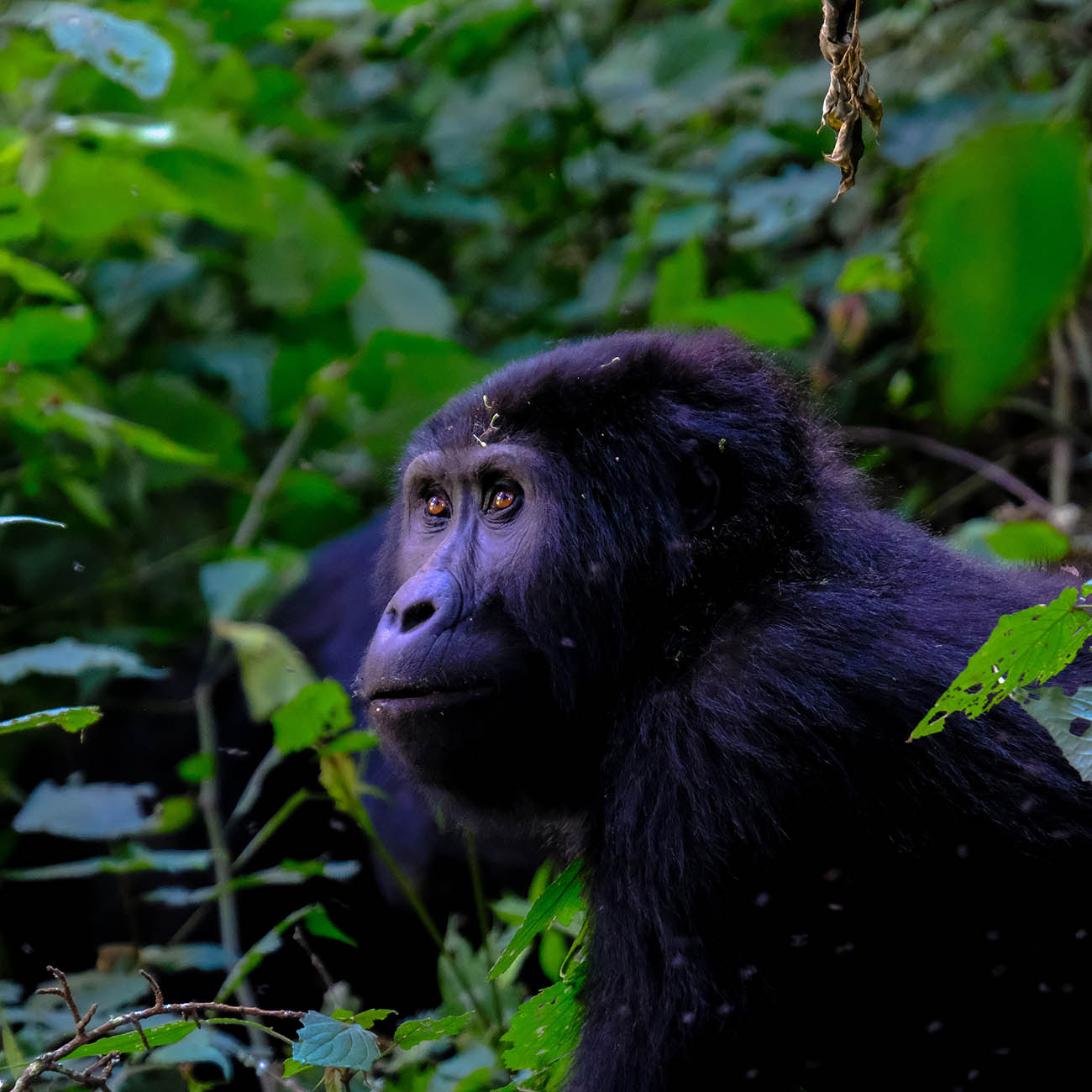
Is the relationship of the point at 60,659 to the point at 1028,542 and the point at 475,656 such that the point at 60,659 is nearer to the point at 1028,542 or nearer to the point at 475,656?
the point at 475,656

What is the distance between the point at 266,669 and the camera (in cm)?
299

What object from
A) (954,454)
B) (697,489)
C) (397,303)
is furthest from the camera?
(397,303)

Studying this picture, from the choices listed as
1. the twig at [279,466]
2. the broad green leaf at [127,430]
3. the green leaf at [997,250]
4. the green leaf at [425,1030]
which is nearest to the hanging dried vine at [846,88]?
the green leaf at [997,250]

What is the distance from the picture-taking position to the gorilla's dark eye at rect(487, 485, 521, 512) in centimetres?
241

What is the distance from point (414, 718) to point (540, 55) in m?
3.92

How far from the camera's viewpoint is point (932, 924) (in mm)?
1881

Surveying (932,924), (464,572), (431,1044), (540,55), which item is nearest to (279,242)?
(540,55)

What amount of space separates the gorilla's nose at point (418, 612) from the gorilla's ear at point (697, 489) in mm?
424

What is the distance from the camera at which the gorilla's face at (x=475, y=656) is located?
2.17 m

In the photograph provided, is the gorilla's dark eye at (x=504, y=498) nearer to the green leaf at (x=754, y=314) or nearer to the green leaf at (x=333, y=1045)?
the green leaf at (x=333, y=1045)

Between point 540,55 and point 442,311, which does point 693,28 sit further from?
point 442,311

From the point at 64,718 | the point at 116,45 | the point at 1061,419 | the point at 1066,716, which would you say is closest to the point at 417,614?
the point at 64,718

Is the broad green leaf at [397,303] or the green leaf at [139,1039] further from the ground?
the broad green leaf at [397,303]

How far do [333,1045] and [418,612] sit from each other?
2.69ft
